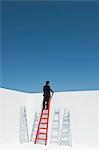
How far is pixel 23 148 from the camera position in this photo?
6512 millimetres

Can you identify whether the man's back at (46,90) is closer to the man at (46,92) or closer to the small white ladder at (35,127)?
the man at (46,92)

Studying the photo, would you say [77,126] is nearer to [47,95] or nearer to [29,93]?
[47,95]

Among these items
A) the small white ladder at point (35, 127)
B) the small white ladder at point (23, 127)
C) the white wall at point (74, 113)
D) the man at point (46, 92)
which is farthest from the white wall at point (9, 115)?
the man at point (46, 92)

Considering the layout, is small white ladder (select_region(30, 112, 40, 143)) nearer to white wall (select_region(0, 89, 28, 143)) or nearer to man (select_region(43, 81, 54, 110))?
white wall (select_region(0, 89, 28, 143))

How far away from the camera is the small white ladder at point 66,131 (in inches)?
291

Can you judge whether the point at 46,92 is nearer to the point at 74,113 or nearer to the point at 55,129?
the point at 74,113

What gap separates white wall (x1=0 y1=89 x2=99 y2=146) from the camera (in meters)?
7.20

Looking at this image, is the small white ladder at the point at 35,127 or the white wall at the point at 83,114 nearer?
the white wall at the point at 83,114

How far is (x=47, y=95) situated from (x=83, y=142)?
5.21ft

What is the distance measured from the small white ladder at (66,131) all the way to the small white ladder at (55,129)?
0.69 ft

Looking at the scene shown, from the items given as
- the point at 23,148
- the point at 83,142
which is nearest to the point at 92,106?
the point at 83,142

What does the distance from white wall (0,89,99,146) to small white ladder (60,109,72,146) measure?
12 centimetres

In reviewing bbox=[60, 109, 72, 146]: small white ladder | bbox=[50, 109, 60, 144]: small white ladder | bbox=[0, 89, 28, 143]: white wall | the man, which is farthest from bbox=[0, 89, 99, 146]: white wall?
the man

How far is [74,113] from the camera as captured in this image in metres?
7.54
